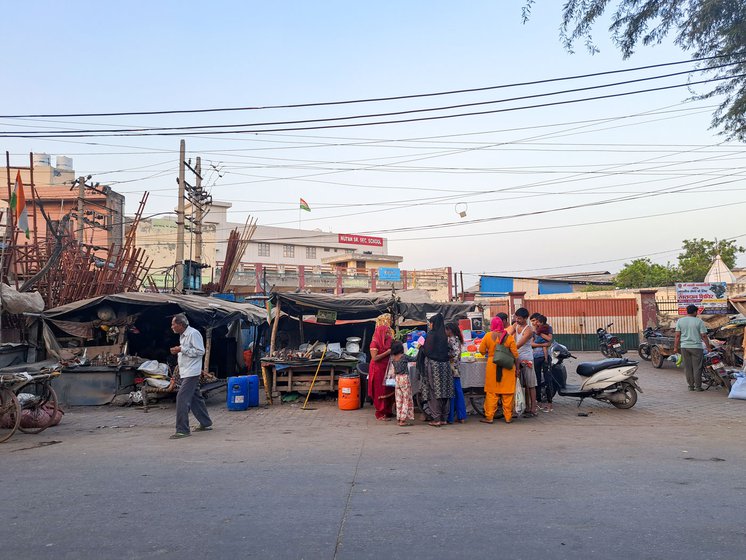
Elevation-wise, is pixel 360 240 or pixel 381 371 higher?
pixel 360 240

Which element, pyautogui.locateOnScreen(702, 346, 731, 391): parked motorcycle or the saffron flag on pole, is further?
the saffron flag on pole

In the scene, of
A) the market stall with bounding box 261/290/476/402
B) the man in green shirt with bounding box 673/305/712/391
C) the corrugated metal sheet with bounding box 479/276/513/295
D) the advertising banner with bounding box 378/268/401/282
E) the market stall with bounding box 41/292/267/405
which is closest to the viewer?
the man in green shirt with bounding box 673/305/712/391

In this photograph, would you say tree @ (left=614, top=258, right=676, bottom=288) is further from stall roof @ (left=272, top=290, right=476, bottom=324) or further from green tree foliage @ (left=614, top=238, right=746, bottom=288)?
stall roof @ (left=272, top=290, right=476, bottom=324)

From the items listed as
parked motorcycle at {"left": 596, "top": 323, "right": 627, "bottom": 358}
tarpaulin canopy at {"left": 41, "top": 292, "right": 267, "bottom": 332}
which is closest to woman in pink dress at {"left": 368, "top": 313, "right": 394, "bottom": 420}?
tarpaulin canopy at {"left": 41, "top": 292, "right": 267, "bottom": 332}

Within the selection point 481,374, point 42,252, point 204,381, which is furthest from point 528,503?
point 42,252

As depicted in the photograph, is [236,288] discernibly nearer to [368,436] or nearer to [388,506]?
[368,436]

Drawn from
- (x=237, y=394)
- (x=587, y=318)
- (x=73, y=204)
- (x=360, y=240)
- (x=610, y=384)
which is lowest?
(x=237, y=394)

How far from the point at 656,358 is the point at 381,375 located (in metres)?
11.9

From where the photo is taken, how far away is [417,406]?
35.7 feet

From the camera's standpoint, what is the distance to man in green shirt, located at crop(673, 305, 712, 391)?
1211cm

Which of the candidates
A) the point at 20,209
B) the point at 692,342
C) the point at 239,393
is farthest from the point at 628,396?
the point at 20,209

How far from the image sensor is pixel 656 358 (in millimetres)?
18281

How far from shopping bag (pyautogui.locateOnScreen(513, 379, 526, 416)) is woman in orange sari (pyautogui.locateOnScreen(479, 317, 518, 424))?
160mm

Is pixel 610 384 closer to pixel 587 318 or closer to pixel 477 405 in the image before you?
pixel 477 405
